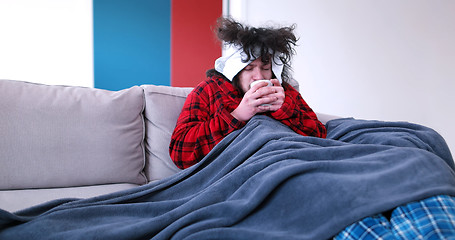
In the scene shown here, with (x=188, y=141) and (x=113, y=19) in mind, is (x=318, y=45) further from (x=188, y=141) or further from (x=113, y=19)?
(x=188, y=141)

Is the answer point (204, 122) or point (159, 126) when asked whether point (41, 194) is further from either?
point (204, 122)

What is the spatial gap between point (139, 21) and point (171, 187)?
6.48 ft

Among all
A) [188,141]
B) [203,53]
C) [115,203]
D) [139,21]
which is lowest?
[115,203]

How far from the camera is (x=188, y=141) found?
1.23 metres

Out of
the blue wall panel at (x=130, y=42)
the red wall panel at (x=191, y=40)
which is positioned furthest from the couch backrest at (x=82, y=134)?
the red wall panel at (x=191, y=40)

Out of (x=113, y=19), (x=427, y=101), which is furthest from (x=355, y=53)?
(x=113, y=19)

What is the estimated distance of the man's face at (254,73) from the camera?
53.7 inches

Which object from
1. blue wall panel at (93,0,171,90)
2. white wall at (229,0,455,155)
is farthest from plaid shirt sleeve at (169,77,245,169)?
white wall at (229,0,455,155)

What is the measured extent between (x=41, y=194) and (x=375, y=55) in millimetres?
2657

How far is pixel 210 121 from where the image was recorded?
124cm

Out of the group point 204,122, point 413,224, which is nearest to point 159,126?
point 204,122

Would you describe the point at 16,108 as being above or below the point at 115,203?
above

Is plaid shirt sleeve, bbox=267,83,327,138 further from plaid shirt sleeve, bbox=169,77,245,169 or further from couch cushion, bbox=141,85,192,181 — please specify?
couch cushion, bbox=141,85,192,181

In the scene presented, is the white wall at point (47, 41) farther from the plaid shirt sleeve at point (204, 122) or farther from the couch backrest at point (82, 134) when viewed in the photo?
the plaid shirt sleeve at point (204, 122)
